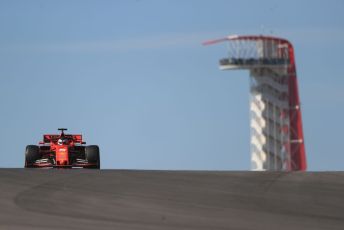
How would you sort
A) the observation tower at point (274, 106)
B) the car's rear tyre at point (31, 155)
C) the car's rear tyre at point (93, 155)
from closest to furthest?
the car's rear tyre at point (93, 155) → the car's rear tyre at point (31, 155) → the observation tower at point (274, 106)

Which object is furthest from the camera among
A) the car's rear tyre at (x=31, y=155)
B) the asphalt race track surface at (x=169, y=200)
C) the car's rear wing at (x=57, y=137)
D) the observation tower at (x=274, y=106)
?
the observation tower at (x=274, y=106)

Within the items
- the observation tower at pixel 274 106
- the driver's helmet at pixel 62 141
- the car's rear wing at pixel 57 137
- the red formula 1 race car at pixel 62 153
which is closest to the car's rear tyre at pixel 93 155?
the red formula 1 race car at pixel 62 153

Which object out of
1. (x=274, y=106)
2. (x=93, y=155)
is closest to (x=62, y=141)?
(x=93, y=155)

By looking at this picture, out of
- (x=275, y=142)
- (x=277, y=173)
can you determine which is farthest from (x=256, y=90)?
(x=277, y=173)

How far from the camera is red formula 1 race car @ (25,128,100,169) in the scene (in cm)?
3149

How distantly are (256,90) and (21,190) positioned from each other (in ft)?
360

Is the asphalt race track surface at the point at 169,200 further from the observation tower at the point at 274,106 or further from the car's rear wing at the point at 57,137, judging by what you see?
the observation tower at the point at 274,106

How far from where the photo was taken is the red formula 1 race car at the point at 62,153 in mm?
31494

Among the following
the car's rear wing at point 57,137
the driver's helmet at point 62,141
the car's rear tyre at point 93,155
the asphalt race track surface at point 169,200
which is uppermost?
the car's rear wing at point 57,137

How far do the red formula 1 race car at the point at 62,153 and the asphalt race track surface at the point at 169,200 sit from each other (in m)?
9.64

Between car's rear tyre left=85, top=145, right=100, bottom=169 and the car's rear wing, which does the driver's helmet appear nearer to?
the car's rear wing

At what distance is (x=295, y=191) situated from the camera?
1906 cm

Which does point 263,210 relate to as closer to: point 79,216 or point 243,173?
point 79,216

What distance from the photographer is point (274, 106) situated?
12475 centimetres
